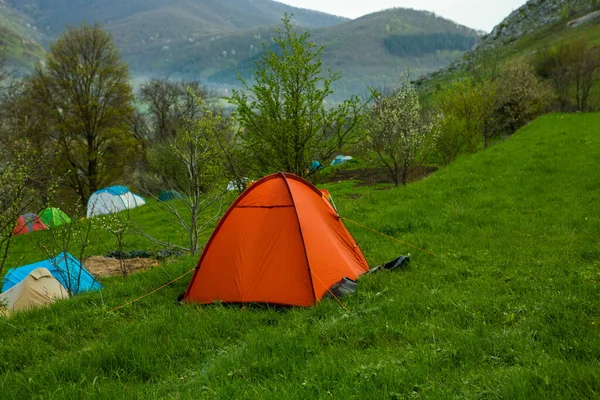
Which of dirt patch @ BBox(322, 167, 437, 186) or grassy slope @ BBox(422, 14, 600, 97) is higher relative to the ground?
grassy slope @ BBox(422, 14, 600, 97)

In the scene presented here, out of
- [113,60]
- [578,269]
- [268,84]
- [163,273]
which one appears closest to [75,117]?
[113,60]

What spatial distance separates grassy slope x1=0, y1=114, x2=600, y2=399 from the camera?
363 cm

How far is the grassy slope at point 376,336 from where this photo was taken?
11.9 ft

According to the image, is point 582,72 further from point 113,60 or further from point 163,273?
point 163,273

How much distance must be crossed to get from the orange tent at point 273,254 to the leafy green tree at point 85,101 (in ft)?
91.1

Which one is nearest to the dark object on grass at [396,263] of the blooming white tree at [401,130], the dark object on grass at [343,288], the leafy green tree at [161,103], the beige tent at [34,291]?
the dark object on grass at [343,288]

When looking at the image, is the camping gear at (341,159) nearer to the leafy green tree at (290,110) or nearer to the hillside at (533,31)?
the hillside at (533,31)

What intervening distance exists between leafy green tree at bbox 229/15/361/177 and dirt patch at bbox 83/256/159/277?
5.93 metres

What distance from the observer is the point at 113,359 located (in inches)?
188

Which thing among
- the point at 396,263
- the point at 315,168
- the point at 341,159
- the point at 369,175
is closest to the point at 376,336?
the point at 396,263

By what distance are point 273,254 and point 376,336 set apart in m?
2.42

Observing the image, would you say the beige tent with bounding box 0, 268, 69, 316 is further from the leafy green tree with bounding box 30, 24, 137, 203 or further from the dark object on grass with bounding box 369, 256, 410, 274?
the leafy green tree with bounding box 30, 24, 137, 203

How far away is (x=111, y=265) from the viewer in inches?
634

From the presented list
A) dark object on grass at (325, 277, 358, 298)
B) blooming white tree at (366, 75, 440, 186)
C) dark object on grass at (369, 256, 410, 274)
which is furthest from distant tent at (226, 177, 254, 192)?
blooming white tree at (366, 75, 440, 186)
